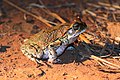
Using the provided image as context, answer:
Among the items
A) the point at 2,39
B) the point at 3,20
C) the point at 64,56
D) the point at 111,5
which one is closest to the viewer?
the point at 64,56

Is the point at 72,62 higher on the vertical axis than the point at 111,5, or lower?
lower

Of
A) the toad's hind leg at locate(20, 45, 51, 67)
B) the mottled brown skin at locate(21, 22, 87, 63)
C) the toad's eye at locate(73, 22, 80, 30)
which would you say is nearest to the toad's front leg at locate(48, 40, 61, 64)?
the mottled brown skin at locate(21, 22, 87, 63)

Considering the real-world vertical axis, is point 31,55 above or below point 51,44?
below

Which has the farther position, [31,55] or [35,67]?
[31,55]

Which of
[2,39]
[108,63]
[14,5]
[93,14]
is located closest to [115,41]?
[108,63]

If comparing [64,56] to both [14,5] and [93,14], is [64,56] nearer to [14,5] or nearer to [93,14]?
[93,14]

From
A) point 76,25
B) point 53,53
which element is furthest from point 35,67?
point 76,25

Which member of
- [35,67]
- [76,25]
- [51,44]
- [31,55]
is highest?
[76,25]

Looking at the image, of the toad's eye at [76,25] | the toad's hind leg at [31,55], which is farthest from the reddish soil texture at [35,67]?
the toad's eye at [76,25]

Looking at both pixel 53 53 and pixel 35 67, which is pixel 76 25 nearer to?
pixel 53 53

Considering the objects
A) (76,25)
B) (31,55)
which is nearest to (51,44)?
(31,55)

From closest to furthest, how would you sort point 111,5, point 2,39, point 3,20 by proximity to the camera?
point 2,39 < point 3,20 < point 111,5
